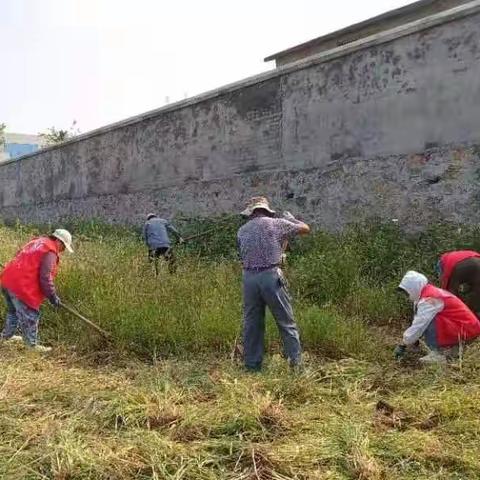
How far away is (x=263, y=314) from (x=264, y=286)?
0.31 meters

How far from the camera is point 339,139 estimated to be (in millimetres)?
9078

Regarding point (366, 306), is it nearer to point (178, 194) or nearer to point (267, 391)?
point (267, 391)

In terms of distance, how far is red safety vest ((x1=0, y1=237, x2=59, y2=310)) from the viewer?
589cm

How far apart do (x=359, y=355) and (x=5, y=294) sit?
3708mm

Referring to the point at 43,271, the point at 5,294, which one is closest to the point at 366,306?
the point at 43,271

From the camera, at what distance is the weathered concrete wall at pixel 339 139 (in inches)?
299

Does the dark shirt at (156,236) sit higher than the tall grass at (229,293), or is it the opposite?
the dark shirt at (156,236)

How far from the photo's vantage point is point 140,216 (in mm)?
13859

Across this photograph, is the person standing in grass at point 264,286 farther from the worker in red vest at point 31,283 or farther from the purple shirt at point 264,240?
the worker in red vest at point 31,283

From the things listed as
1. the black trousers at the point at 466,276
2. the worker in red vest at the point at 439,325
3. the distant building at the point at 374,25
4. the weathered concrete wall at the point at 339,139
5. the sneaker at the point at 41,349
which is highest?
the distant building at the point at 374,25

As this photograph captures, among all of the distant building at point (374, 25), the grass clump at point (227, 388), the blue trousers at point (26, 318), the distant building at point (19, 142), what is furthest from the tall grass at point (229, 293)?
the distant building at point (19, 142)

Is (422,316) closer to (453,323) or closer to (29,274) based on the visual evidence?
(453,323)

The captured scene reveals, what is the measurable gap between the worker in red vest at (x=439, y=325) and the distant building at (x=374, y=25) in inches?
407

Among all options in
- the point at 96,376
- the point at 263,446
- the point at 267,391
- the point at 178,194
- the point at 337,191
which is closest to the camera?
the point at 263,446
